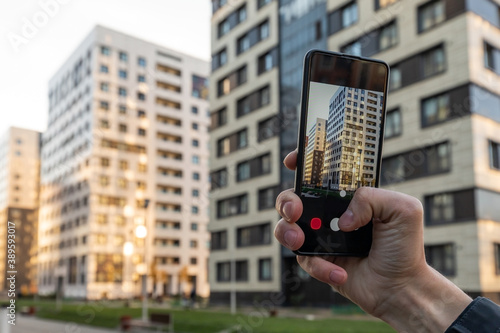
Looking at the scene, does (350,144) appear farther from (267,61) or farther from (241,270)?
(267,61)

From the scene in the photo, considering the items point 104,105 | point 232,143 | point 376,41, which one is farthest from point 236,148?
point 104,105

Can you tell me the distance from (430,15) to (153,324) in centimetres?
2676

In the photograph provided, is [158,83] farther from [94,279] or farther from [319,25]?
[319,25]

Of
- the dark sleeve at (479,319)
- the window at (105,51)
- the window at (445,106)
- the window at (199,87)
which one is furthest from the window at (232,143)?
the dark sleeve at (479,319)

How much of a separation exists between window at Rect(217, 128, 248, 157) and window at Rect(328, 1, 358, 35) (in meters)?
15.0

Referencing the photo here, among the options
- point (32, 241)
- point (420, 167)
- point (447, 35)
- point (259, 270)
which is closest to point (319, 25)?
point (447, 35)

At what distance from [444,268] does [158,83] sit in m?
76.7

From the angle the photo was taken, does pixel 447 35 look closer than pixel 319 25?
Yes

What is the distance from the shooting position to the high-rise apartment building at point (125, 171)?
304 ft

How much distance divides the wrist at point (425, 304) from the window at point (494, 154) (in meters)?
35.6

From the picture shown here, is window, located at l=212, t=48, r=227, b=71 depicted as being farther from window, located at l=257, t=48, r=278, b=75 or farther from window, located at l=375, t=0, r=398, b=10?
window, located at l=375, t=0, r=398, b=10

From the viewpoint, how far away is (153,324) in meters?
24.8

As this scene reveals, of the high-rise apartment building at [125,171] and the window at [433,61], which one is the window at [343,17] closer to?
the window at [433,61]

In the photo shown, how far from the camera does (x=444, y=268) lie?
34312mm
